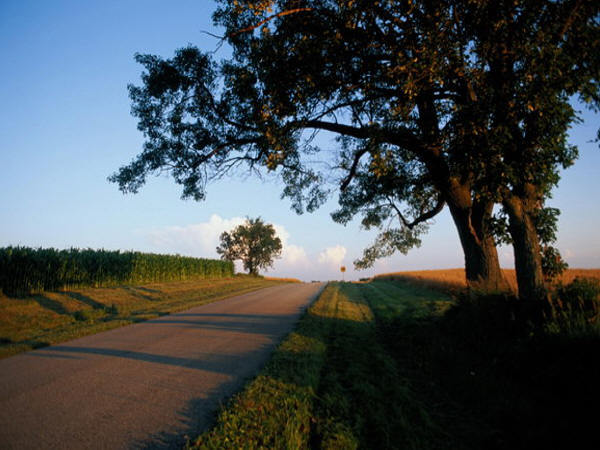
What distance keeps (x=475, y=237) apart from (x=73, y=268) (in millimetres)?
19939

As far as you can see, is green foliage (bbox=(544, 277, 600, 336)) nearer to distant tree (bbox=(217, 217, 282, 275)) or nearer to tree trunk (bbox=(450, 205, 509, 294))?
tree trunk (bbox=(450, 205, 509, 294))

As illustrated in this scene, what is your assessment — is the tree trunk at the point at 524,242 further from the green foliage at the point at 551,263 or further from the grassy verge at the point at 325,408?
the grassy verge at the point at 325,408

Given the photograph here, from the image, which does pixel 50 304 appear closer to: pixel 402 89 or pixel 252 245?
pixel 402 89

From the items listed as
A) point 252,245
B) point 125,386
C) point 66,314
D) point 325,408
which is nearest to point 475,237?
point 325,408

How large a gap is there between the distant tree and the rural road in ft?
172

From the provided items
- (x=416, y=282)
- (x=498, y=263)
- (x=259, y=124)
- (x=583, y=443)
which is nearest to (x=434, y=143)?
(x=498, y=263)

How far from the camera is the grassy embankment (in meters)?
3.36

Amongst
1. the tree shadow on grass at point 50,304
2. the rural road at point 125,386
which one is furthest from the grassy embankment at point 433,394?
the tree shadow on grass at point 50,304

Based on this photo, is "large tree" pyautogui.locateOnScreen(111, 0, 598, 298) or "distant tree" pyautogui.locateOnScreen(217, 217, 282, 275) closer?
"large tree" pyautogui.locateOnScreen(111, 0, 598, 298)

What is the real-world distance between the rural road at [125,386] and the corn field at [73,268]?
1106 cm

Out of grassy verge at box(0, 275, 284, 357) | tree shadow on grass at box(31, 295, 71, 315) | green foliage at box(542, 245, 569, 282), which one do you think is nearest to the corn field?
grassy verge at box(0, 275, 284, 357)

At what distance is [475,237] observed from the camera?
9.65 m

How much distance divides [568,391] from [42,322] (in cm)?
1408

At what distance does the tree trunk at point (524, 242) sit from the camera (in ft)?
26.7
